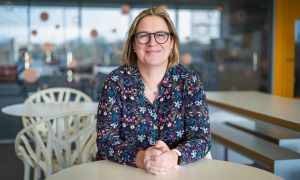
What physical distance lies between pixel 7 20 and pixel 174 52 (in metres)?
3.46

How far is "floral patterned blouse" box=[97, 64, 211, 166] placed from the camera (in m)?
1.38

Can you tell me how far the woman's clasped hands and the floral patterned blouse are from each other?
20cm

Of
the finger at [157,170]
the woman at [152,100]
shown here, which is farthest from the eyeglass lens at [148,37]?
the finger at [157,170]

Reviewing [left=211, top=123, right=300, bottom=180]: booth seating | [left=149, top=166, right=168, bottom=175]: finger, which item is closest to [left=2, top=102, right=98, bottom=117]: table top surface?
[left=211, top=123, right=300, bottom=180]: booth seating

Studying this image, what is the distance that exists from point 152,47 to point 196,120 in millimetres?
410

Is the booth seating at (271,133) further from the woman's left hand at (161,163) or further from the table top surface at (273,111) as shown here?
the woman's left hand at (161,163)

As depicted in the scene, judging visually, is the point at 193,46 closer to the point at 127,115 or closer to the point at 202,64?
the point at 202,64

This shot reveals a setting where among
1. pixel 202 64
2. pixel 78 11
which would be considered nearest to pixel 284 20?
pixel 202 64

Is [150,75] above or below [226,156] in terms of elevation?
above

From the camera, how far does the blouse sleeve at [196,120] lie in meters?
1.28

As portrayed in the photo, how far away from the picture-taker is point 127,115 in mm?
1438

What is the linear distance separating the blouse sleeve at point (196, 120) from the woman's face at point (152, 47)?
0.18 metres

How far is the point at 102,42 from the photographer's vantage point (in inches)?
176

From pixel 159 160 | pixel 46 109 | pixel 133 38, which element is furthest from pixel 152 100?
pixel 46 109
